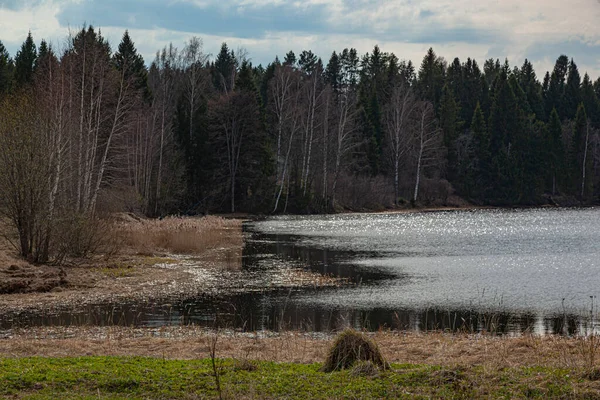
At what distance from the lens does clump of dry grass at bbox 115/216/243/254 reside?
109 feet

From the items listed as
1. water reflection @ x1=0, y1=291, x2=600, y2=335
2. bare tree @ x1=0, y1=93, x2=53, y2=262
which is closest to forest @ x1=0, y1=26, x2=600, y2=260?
bare tree @ x1=0, y1=93, x2=53, y2=262

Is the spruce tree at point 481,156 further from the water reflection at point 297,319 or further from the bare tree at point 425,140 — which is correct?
the water reflection at point 297,319

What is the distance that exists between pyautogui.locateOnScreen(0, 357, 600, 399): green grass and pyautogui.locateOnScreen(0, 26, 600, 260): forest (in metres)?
17.5

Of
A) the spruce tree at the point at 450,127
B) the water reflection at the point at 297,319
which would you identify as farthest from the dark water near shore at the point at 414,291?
the spruce tree at the point at 450,127

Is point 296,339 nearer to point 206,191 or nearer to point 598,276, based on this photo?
point 598,276

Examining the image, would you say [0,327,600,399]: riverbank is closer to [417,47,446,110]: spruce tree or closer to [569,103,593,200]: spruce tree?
[569,103,593,200]: spruce tree

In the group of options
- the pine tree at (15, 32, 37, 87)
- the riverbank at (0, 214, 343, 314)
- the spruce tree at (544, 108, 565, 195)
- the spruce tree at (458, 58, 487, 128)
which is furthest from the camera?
the spruce tree at (458, 58, 487, 128)

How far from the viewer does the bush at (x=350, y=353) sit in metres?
9.52

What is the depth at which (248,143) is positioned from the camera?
67.9 m

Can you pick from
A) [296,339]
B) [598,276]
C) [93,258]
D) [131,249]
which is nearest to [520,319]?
[296,339]

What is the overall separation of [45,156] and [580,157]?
8881cm

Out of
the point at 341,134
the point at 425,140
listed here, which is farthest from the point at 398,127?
the point at 341,134

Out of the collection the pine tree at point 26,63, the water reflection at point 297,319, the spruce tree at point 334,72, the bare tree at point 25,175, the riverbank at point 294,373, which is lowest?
the water reflection at point 297,319

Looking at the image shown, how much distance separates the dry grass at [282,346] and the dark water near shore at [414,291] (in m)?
1.26
